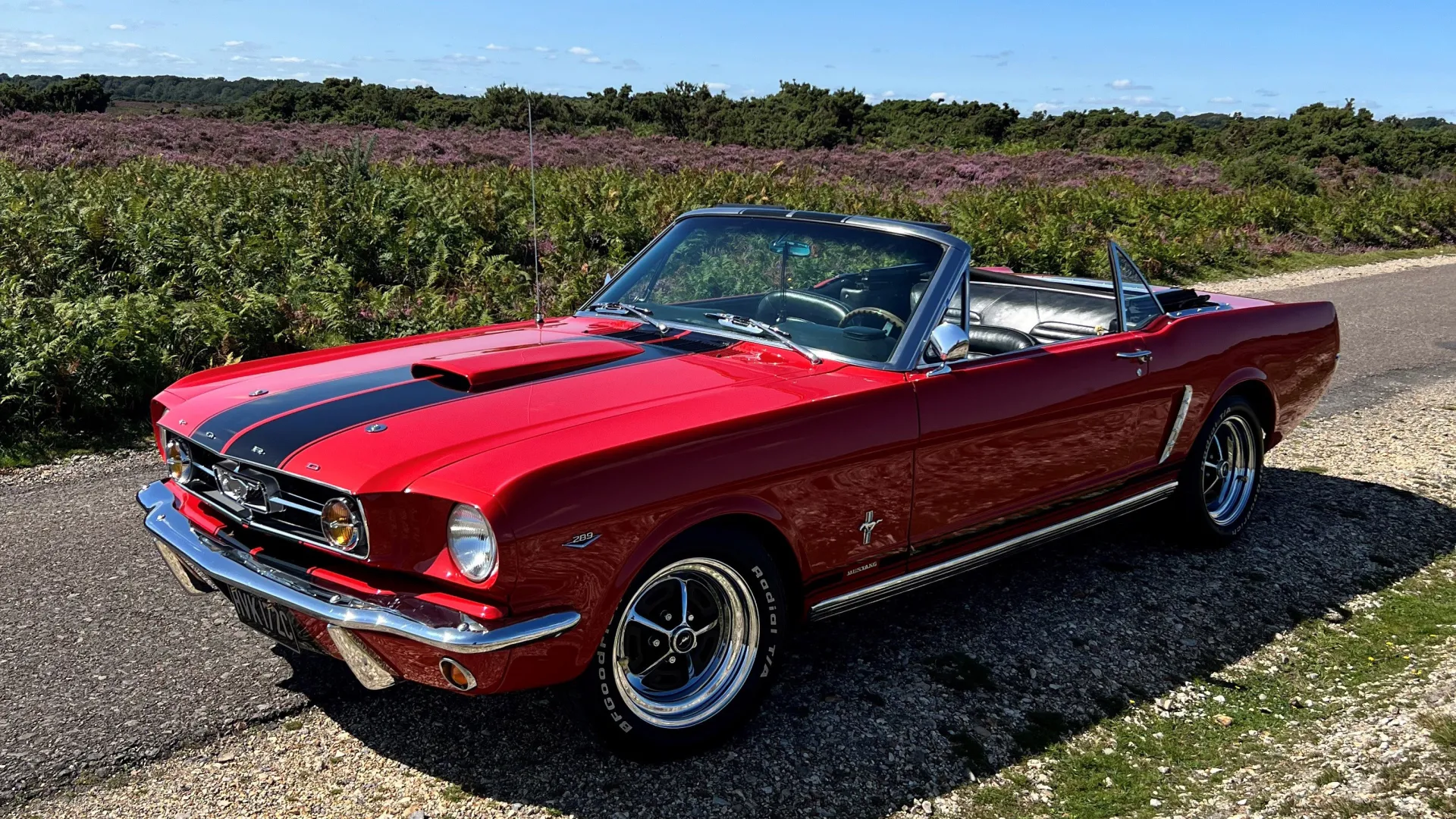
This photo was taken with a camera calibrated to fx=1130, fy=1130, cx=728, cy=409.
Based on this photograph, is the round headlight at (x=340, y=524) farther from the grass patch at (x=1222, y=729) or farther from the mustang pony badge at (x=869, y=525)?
the grass patch at (x=1222, y=729)

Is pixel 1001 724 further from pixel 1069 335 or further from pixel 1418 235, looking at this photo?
pixel 1418 235

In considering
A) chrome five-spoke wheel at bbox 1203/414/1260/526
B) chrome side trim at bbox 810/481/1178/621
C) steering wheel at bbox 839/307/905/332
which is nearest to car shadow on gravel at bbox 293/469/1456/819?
chrome five-spoke wheel at bbox 1203/414/1260/526

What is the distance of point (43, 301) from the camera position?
736 cm

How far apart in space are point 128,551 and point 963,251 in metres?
3.60

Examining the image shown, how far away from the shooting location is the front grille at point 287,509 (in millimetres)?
2895

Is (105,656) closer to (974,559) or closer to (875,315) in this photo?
(875,315)

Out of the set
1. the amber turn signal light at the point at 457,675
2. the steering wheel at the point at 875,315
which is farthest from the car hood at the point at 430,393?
the amber turn signal light at the point at 457,675

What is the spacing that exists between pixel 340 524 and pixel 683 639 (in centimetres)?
98

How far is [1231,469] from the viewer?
530 centimetres

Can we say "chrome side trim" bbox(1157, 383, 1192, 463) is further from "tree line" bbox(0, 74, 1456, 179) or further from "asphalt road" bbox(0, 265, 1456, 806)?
"tree line" bbox(0, 74, 1456, 179)

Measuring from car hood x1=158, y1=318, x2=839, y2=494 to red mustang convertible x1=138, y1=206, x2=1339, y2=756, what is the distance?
0.04 feet

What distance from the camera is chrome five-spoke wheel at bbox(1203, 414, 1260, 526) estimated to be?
5.20 metres

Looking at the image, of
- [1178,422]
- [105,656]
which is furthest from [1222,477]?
[105,656]

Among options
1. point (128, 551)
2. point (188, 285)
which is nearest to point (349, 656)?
point (128, 551)
